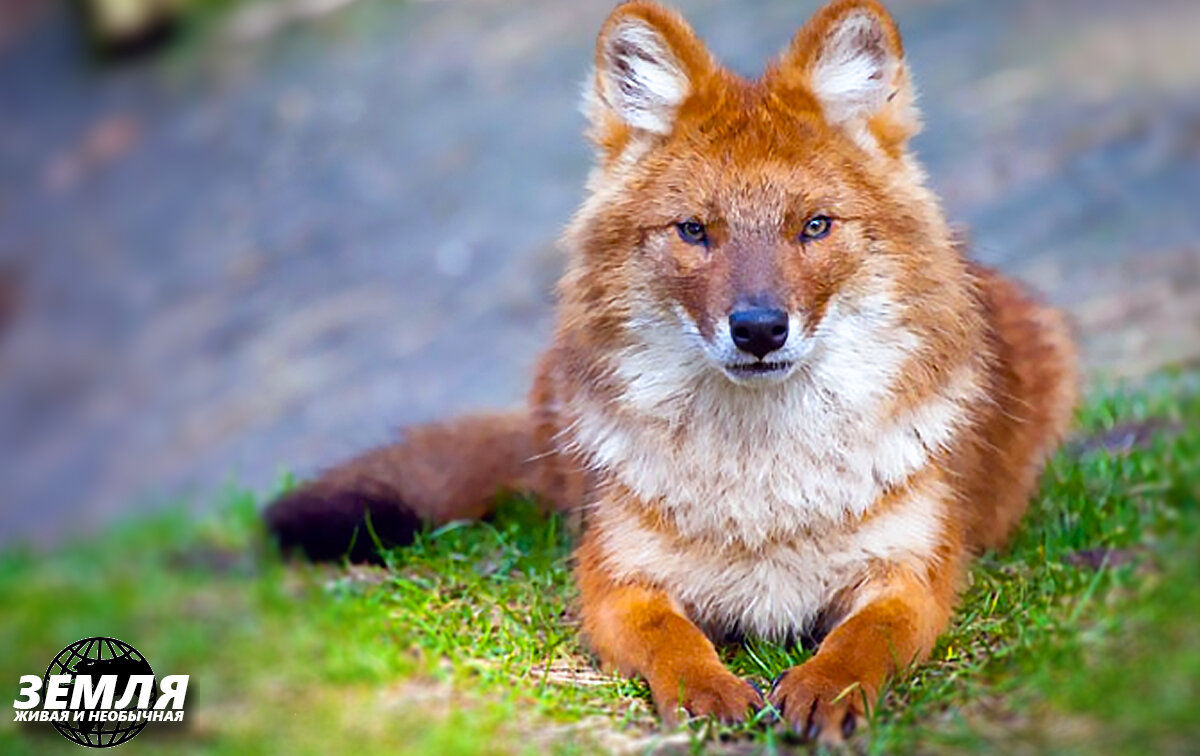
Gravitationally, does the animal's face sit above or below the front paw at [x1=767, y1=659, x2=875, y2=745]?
above

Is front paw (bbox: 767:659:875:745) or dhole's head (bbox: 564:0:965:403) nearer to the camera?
front paw (bbox: 767:659:875:745)

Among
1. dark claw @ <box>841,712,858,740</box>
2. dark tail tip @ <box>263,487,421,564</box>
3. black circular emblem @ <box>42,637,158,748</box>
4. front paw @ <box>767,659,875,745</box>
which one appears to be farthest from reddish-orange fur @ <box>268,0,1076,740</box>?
black circular emblem @ <box>42,637,158,748</box>

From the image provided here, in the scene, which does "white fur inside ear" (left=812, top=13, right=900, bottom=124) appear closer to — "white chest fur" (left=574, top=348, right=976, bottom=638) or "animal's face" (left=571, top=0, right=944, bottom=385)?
→ "animal's face" (left=571, top=0, right=944, bottom=385)

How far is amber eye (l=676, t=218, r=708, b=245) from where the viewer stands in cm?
528

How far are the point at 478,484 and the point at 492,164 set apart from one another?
6.48m

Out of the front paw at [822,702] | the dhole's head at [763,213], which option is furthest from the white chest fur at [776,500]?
the front paw at [822,702]

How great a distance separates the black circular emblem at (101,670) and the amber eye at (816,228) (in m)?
2.71

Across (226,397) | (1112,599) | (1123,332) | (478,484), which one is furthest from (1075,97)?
(1112,599)

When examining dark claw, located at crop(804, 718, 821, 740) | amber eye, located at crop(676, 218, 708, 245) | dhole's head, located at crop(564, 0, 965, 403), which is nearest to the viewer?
dark claw, located at crop(804, 718, 821, 740)

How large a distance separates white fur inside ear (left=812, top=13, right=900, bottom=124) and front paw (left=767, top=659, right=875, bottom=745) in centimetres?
182

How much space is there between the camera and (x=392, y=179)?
12992 millimetres

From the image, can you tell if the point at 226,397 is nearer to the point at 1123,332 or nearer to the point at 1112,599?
the point at 1123,332

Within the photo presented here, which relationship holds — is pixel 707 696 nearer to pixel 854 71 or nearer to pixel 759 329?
pixel 759 329

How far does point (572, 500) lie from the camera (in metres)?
6.16
